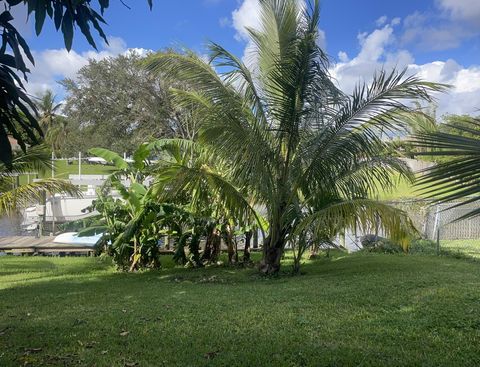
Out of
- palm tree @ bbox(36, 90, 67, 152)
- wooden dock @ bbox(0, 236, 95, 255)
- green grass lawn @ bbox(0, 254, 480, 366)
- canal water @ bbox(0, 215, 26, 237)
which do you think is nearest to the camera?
green grass lawn @ bbox(0, 254, 480, 366)

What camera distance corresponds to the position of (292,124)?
8438mm

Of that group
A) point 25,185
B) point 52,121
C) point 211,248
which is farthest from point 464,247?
point 52,121

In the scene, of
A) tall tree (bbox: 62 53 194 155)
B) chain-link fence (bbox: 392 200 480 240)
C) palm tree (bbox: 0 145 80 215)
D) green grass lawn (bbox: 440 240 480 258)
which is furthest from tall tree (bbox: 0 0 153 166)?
tall tree (bbox: 62 53 194 155)

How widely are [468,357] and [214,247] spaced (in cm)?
820

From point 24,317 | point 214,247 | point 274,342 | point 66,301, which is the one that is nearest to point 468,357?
point 274,342

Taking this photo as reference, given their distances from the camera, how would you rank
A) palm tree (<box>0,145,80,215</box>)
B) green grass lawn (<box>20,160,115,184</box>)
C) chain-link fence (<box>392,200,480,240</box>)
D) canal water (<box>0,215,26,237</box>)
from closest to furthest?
palm tree (<box>0,145,80,215</box>), green grass lawn (<box>20,160,115,184</box>), chain-link fence (<box>392,200,480,240</box>), canal water (<box>0,215,26,237</box>)

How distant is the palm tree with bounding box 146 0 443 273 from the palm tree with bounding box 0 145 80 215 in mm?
3128

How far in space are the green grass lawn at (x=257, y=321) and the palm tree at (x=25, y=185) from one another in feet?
8.79

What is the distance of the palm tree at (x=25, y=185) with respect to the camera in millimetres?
9549

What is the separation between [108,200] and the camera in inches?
434

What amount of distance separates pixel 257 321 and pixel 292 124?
4.40 metres

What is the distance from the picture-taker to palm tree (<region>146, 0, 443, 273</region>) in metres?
8.08

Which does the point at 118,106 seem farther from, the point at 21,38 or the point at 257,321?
the point at 21,38

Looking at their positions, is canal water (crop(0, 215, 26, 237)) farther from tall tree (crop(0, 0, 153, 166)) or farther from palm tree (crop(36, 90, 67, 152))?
palm tree (crop(36, 90, 67, 152))
